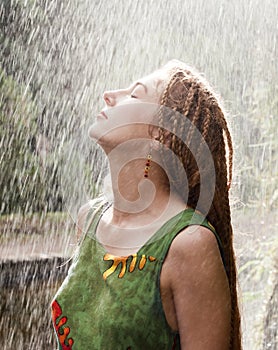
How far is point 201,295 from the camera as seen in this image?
1.16m

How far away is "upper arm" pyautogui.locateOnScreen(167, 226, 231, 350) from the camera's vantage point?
3.81 feet

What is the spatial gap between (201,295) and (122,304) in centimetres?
14

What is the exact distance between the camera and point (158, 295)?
1203mm

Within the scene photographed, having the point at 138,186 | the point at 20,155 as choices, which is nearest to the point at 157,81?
the point at 138,186

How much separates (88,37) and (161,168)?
211 inches

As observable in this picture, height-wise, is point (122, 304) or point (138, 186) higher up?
point (138, 186)

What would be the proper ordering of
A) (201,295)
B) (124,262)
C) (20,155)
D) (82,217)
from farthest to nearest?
1. (20,155)
2. (82,217)
3. (124,262)
4. (201,295)

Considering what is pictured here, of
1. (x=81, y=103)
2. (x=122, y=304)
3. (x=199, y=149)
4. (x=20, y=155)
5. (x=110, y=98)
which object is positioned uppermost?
(x=81, y=103)

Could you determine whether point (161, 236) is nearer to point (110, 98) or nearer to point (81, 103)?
point (110, 98)

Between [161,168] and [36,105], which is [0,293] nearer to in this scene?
[36,105]

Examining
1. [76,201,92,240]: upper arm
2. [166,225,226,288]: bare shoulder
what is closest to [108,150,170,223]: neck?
[166,225,226,288]: bare shoulder

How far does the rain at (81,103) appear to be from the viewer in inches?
176

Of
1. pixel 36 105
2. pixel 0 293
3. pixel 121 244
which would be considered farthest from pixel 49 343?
pixel 121 244

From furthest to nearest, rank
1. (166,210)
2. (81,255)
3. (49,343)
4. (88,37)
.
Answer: (88,37), (49,343), (81,255), (166,210)
